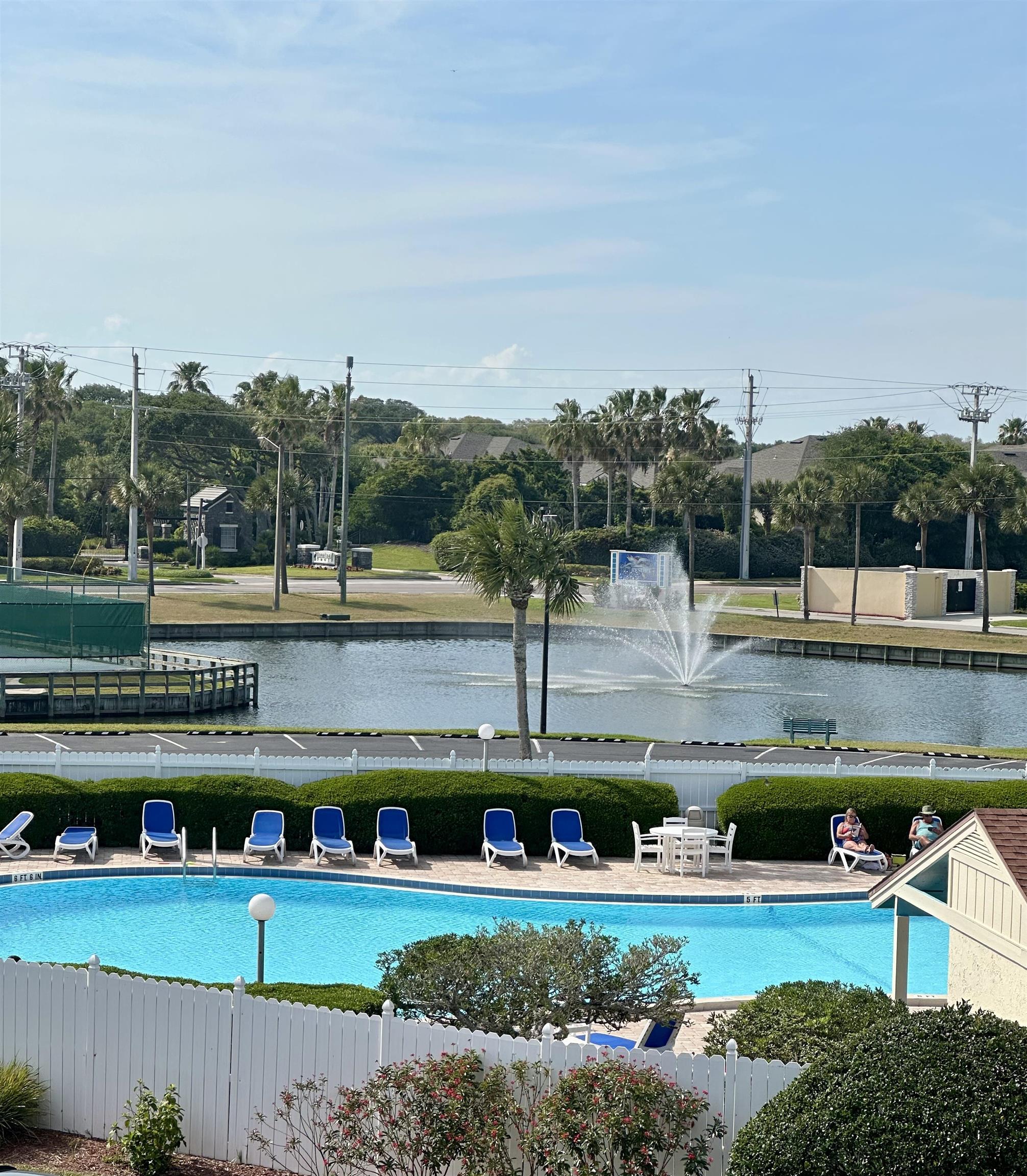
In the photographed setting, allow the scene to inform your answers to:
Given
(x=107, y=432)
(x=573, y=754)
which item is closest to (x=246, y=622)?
(x=573, y=754)

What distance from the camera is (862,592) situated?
79125 millimetres

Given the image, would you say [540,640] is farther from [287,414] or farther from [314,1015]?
[314,1015]

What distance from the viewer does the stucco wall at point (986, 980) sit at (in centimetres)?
1320

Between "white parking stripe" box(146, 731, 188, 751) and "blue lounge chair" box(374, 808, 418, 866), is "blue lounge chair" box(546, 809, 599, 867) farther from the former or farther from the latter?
"white parking stripe" box(146, 731, 188, 751)

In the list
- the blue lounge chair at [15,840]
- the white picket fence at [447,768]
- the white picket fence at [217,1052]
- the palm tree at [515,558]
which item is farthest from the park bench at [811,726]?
the white picket fence at [217,1052]

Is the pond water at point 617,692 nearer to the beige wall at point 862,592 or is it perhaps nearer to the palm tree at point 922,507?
the beige wall at point 862,592

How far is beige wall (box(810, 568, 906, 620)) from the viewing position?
7794 cm

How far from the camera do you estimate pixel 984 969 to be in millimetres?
13773

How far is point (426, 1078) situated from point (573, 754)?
21268mm

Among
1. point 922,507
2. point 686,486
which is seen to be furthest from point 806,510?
point 922,507

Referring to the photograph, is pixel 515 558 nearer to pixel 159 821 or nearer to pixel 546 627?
pixel 546 627

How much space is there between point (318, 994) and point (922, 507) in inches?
3235

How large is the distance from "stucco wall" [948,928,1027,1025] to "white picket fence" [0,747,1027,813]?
35.0 feet

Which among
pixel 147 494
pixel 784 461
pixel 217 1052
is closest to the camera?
pixel 217 1052
